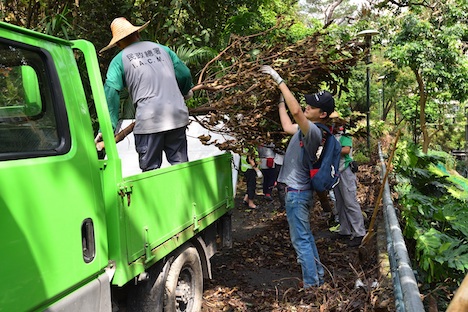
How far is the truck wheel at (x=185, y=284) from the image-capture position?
3.28 metres

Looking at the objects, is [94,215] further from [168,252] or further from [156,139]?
[156,139]

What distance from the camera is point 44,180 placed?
6.72 feet

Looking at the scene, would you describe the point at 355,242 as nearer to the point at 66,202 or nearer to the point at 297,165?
the point at 297,165

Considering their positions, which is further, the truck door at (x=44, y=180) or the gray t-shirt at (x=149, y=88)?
the gray t-shirt at (x=149, y=88)

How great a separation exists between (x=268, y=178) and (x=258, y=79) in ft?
14.3

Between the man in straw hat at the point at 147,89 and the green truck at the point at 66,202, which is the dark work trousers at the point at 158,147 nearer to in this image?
the man in straw hat at the point at 147,89

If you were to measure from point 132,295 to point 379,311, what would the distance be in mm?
1788

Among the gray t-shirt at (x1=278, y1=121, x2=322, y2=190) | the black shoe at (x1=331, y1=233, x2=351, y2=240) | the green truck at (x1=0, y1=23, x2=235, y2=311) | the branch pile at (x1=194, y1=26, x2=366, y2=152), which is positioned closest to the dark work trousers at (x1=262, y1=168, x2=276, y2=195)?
the black shoe at (x1=331, y1=233, x2=351, y2=240)

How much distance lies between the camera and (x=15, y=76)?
7.29 feet

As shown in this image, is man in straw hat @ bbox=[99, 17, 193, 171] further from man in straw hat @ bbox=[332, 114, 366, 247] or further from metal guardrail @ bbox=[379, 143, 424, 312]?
man in straw hat @ bbox=[332, 114, 366, 247]

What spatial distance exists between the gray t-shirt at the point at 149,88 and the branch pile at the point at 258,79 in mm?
1053

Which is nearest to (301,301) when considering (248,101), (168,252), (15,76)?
(168,252)

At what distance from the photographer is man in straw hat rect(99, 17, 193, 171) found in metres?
3.78

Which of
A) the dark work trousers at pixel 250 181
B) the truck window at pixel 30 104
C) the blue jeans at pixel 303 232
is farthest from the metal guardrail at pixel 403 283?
the dark work trousers at pixel 250 181
